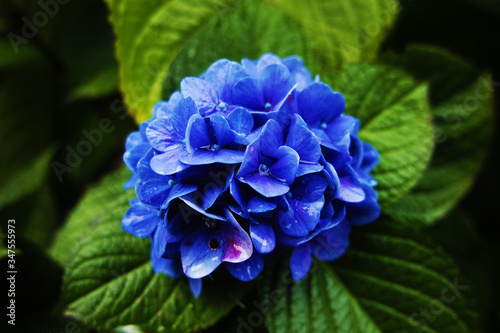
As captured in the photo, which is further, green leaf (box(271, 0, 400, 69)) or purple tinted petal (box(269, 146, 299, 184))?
green leaf (box(271, 0, 400, 69))

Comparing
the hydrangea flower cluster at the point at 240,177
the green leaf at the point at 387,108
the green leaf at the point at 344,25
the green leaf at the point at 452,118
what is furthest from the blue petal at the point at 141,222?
the green leaf at the point at 452,118

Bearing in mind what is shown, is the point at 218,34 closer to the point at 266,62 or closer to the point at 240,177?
the point at 266,62

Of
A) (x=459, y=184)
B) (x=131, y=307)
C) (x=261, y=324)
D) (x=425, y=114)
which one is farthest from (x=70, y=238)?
(x=459, y=184)

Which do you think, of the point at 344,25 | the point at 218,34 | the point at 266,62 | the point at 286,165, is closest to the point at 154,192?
the point at 286,165

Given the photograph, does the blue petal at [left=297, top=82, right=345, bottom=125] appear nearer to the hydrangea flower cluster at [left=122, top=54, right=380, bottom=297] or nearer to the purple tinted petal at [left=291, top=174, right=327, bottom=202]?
the hydrangea flower cluster at [left=122, top=54, right=380, bottom=297]

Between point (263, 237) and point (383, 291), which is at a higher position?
point (263, 237)

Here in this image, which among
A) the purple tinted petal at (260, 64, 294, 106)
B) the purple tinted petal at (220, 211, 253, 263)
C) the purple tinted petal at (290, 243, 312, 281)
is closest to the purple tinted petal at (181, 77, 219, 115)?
the purple tinted petal at (260, 64, 294, 106)

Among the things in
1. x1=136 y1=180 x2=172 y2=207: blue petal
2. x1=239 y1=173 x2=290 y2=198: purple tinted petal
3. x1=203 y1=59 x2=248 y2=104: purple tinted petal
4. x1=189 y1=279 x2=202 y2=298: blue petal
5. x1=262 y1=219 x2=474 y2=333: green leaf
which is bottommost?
x1=262 y1=219 x2=474 y2=333: green leaf
